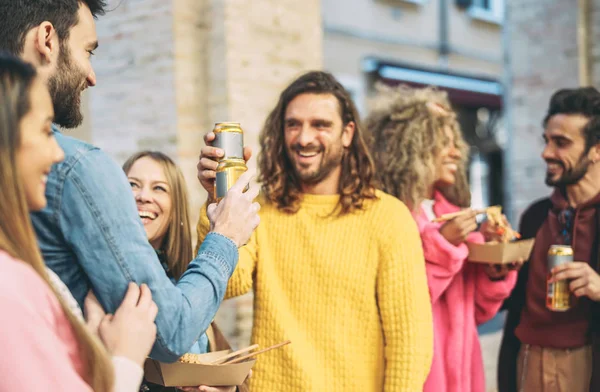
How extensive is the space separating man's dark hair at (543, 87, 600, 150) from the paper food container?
0.61 m

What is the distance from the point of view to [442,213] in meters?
3.22

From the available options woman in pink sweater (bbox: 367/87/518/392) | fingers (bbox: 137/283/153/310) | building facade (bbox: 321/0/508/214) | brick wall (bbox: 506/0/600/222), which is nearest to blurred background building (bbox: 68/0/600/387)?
brick wall (bbox: 506/0/600/222)

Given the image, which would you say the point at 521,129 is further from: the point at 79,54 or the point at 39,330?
the point at 39,330

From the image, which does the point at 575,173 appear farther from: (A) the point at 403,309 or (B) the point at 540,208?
(A) the point at 403,309

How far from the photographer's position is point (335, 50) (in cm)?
1063

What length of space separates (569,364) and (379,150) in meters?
1.25

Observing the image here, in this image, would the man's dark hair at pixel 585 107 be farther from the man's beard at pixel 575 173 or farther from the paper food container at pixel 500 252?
the paper food container at pixel 500 252

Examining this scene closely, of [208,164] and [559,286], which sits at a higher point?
[208,164]

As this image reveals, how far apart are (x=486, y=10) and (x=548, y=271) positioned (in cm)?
1167

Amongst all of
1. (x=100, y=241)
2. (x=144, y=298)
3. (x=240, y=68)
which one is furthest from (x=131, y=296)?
(x=240, y=68)

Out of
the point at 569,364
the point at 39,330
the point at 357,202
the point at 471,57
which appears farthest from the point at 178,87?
the point at 471,57

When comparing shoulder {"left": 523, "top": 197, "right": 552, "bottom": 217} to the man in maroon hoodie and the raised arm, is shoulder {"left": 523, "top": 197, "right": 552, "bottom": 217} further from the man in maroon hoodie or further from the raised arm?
the raised arm

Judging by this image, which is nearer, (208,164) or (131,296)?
(131,296)

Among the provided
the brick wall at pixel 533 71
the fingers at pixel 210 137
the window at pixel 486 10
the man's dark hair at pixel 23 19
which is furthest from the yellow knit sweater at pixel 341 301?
the window at pixel 486 10
